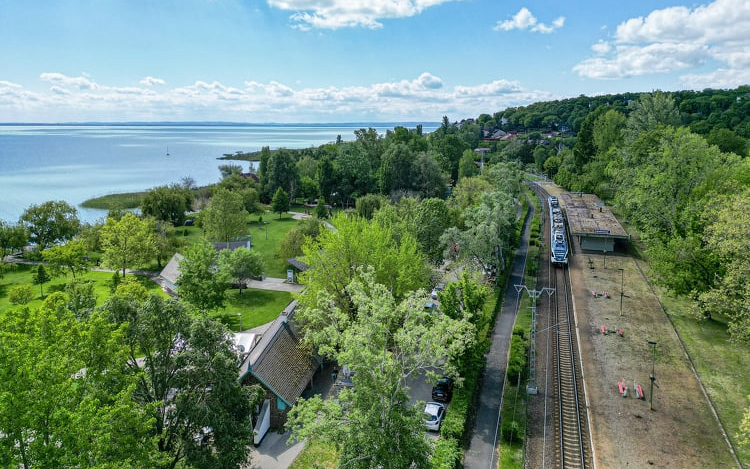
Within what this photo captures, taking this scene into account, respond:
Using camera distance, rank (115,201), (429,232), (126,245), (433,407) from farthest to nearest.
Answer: (115,201), (126,245), (429,232), (433,407)

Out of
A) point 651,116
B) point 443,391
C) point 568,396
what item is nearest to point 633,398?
point 568,396

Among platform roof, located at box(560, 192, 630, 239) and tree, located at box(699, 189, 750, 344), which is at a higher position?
tree, located at box(699, 189, 750, 344)

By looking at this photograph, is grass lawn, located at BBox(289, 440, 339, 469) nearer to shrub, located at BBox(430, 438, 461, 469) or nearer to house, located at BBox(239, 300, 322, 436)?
house, located at BBox(239, 300, 322, 436)

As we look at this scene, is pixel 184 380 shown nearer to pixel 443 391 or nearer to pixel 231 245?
pixel 443 391

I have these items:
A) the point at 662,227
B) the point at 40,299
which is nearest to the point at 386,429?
the point at 662,227

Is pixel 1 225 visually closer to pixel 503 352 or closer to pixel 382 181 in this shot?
pixel 382 181

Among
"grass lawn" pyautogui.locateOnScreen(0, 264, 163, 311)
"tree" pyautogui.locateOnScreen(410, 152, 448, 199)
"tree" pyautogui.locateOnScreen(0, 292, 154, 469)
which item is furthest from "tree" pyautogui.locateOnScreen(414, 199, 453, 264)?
"tree" pyautogui.locateOnScreen(410, 152, 448, 199)

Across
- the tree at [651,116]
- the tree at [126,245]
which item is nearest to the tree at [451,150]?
the tree at [651,116]
